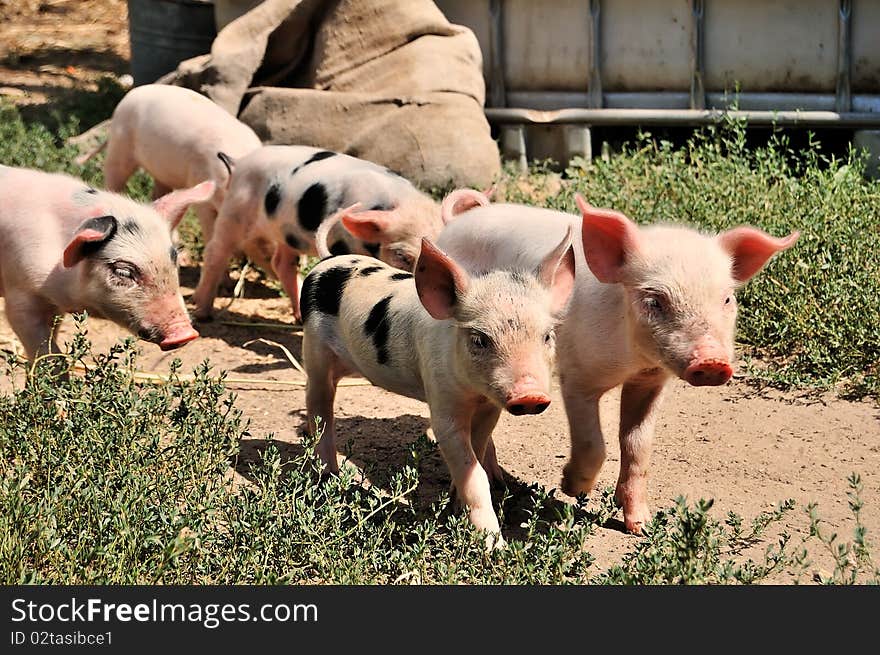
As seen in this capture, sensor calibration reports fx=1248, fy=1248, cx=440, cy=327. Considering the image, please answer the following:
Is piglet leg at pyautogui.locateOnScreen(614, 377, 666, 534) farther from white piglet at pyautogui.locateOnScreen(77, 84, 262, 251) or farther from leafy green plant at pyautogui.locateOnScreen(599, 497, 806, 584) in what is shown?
white piglet at pyautogui.locateOnScreen(77, 84, 262, 251)

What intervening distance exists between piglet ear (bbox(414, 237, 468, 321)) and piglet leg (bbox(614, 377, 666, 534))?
898 mm

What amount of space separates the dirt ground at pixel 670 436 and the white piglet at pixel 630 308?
13.7 inches

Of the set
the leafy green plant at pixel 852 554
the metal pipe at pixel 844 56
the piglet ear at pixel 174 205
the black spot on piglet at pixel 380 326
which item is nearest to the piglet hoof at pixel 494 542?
the black spot on piglet at pixel 380 326

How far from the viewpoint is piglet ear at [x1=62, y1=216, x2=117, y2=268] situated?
486 cm

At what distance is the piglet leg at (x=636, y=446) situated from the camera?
4.48 m

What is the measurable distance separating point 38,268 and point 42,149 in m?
4.36

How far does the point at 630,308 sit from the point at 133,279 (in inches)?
80.3

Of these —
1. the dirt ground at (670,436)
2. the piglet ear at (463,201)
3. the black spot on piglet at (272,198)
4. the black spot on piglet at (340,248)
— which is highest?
the piglet ear at (463,201)

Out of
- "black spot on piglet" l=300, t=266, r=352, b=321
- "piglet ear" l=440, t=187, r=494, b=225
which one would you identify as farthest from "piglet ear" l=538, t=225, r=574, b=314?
"piglet ear" l=440, t=187, r=494, b=225

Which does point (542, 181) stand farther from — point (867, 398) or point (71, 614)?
point (71, 614)

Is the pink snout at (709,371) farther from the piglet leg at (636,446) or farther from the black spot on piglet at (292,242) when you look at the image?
the black spot on piglet at (292,242)

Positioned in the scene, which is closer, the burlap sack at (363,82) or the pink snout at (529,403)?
the pink snout at (529,403)

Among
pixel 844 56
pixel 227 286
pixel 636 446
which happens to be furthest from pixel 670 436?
pixel 844 56

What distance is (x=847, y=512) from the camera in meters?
4.62
